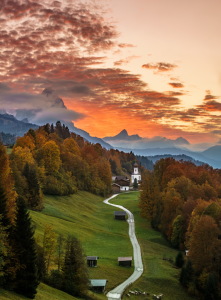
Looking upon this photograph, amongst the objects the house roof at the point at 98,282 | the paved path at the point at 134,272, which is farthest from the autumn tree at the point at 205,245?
the house roof at the point at 98,282

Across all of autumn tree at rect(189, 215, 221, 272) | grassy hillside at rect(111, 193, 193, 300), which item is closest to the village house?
grassy hillside at rect(111, 193, 193, 300)

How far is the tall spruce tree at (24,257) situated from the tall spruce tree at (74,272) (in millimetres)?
8189

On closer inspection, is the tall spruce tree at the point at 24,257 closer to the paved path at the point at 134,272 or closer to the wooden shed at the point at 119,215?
the paved path at the point at 134,272

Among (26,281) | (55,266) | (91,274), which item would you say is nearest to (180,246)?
(91,274)

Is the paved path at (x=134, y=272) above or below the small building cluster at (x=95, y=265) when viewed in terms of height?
below

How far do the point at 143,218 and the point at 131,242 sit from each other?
29738 mm

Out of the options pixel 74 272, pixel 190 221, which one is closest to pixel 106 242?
pixel 190 221

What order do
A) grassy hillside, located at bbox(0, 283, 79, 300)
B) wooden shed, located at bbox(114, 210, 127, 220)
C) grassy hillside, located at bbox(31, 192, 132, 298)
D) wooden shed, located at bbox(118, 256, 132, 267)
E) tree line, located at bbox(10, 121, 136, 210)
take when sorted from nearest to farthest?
grassy hillside, located at bbox(0, 283, 79, 300)
grassy hillside, located at bbox(31, 192, 132, 298)
wooden shed, located at bbox(118, 256, 132, 267)
tree line, located at bbox(10, 121, 136, 210)
wooden shed, located at bbox(114, 210, 127, 220)

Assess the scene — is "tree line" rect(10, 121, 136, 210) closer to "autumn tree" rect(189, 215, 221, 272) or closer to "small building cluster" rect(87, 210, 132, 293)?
"small building cluster" rect(87, 210, 132, 293)

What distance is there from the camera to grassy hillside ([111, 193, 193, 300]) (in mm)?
51906

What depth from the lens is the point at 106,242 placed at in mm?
72625

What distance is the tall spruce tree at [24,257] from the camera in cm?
3338

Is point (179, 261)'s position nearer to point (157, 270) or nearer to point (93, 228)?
point (157, 270)

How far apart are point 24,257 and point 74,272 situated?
976 cm
